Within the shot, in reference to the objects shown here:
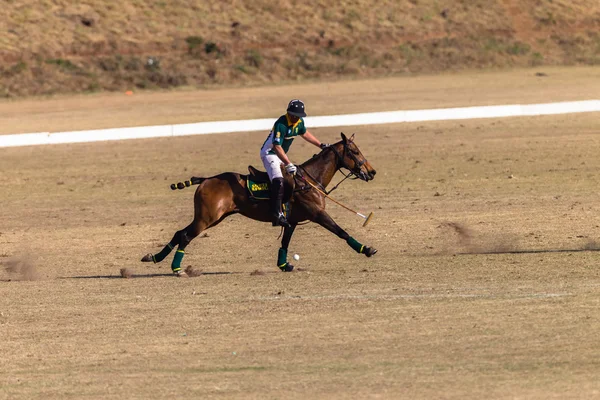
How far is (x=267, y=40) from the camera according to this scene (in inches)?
1845

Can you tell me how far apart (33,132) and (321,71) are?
15027 millimetres

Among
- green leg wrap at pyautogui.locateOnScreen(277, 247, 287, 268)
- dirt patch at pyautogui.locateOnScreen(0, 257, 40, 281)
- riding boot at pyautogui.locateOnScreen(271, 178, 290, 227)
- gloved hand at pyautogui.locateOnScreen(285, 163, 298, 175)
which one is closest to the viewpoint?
gloved hand at pyautogui.locateOnScreen(285, 163, 298, 175)

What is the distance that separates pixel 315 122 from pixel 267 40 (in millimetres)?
15534

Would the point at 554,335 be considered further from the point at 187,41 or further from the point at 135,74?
the point at 187,41

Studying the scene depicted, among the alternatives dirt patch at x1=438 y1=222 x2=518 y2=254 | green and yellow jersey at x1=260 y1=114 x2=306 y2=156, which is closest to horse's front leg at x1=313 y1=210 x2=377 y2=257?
green and yellow jersey at x1=260 y1=114 x2=306 y2=156

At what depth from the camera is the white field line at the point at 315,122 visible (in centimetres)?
3175

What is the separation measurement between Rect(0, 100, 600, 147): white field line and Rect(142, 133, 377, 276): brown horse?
16477mm

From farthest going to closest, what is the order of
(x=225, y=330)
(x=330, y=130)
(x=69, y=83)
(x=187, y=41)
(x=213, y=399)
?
1. (x=187, y=41)
2. (x=69, y=83)
3. (x=330, y=130)
4. (x=225, y=330)
5. (x=213, y=399)

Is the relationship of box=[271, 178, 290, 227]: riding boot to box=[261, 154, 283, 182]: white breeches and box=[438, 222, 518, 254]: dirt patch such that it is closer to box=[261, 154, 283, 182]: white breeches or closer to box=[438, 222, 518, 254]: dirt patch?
box=[261, 154, 283, 182]: white breeches

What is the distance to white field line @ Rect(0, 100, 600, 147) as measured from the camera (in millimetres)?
31750

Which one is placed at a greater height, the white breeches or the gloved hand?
the gloved hand

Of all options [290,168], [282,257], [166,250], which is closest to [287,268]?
[282,257]

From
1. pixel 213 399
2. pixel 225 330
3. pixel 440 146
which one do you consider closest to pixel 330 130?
pixel 440 146

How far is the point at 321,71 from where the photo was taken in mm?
44156
